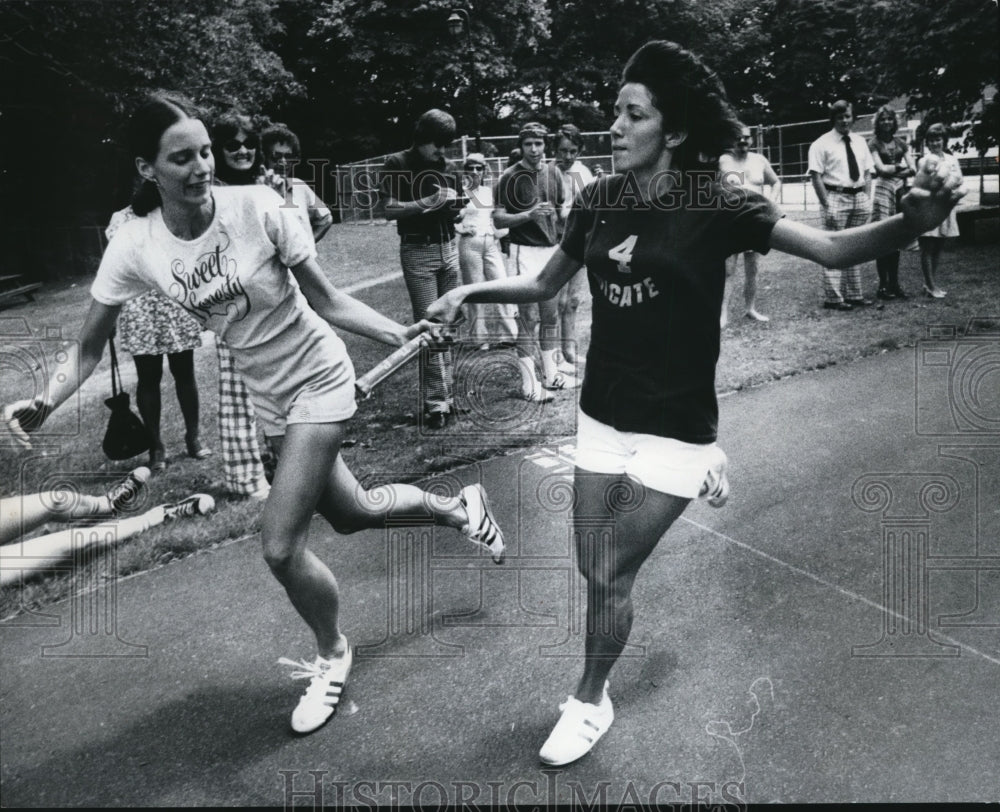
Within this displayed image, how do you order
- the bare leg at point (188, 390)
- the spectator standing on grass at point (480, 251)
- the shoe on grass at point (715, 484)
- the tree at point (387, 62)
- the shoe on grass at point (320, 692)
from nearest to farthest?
the shoe on grass at point (715, 484), the shoe on grass at point (320, 692), the bare leg at point (188, 390), the spectator standing on grass at point (480, 251), the tree at point (387, 62)

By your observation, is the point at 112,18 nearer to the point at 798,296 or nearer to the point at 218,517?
the point at 798,296

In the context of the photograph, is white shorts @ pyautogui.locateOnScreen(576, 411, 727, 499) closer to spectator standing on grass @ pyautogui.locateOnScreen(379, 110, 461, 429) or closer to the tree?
spectator standing on grass @ pyautogui.locateOnScreen(379, 110, 461, 429)

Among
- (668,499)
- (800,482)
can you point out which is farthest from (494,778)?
(800,482)

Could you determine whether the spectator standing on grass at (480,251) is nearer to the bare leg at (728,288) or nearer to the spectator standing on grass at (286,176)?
the spectator standing on grass at (286,176)

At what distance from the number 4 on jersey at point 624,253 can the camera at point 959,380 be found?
13.6ft

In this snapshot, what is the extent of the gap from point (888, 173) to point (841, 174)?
2.76 ft

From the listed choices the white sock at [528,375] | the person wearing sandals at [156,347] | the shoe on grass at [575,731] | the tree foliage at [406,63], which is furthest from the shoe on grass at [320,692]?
the tree foliage at [406,63]

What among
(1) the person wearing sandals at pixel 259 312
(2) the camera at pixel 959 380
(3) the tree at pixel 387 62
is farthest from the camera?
(3) the tree at pixel 387 62

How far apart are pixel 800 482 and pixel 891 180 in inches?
247

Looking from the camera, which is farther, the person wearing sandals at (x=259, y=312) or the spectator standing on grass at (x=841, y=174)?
the spectator standing on grass at (x=841, y=174)

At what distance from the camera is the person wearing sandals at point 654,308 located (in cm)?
255

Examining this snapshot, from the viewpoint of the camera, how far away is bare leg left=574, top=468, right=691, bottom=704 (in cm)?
263

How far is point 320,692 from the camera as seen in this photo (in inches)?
121

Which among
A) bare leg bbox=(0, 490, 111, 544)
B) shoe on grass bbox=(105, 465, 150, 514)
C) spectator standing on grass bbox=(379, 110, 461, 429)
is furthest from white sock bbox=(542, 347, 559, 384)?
bare leg bbox=(0, 490, 111, 544)
